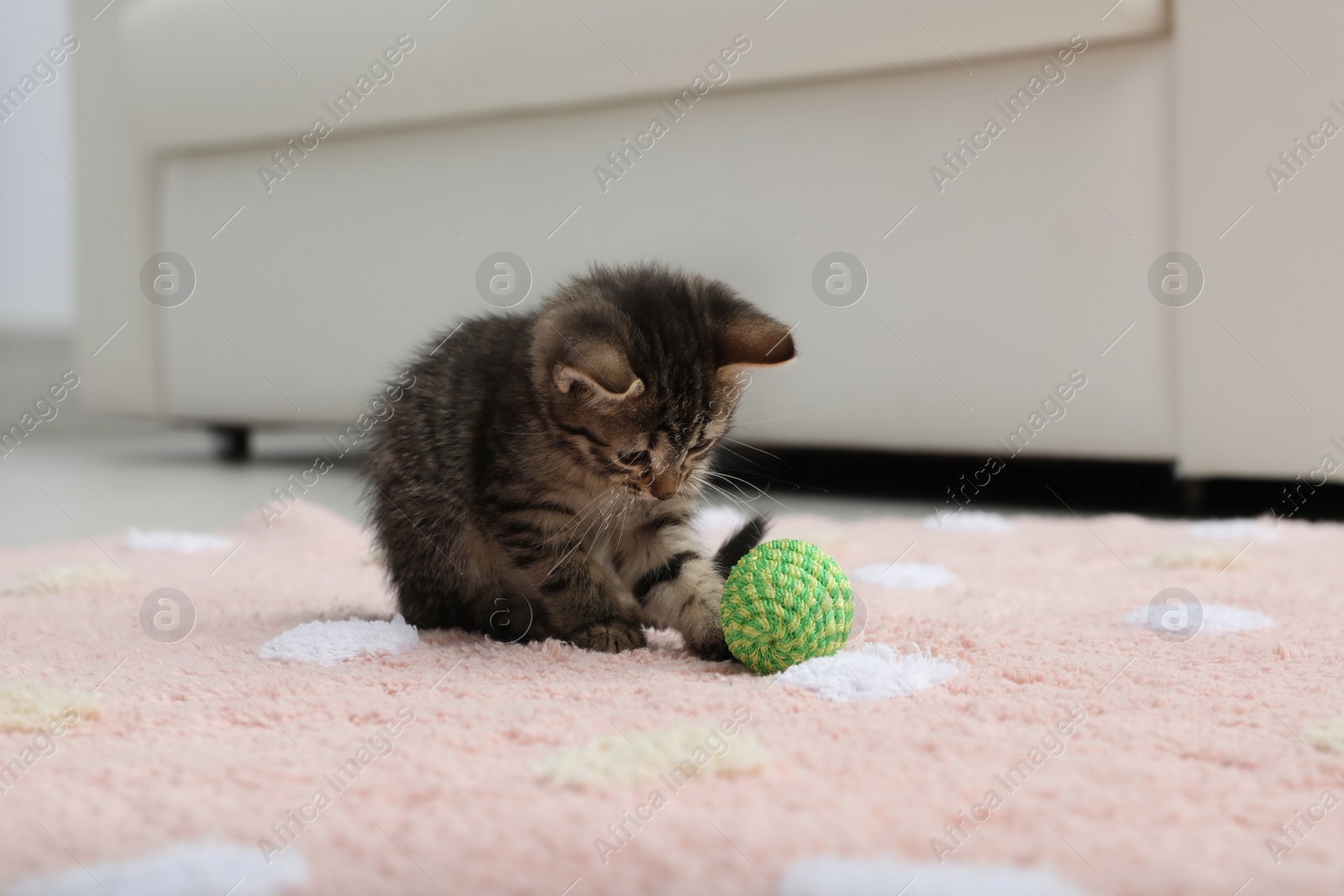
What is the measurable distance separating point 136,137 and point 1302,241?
10.7 feet

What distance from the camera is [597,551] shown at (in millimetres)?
1438

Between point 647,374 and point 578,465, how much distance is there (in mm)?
152

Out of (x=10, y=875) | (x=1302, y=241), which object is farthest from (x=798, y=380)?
(x=10, y=875)

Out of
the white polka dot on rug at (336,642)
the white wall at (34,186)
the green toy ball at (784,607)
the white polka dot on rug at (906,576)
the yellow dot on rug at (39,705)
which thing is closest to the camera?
the yellow dot on rug at (39,705)

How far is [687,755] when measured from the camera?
861mm

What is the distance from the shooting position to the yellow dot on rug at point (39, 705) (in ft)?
3.24

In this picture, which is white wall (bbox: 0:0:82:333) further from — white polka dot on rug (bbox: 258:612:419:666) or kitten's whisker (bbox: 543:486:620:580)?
kitten's whisker (bbox: 543:486:620:580)

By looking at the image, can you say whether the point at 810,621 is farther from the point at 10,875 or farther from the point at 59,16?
the point at 59,16

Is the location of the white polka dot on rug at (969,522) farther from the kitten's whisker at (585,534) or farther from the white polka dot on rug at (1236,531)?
the kitten's whisker at (585,534)

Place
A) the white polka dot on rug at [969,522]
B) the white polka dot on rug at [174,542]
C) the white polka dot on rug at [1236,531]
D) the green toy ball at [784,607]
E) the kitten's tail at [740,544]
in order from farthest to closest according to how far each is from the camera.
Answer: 1. the white polka dot on rug at [969,522]
2. the white polka dot on rug at [174,542]
3. the white polka dot on rug at [1236,531]
4. the kitten's tail at [740,544]
5. the green toy ball at [784,607]

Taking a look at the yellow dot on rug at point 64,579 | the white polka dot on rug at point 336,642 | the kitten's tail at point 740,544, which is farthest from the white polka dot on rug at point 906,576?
the yellow dot on rug at point 64,579

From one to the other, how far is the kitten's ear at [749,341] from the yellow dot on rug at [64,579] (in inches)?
42.1

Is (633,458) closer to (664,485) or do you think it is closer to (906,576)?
(664,485)

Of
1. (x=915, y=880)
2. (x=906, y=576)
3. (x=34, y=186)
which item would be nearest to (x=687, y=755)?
(x=915, y=880)
